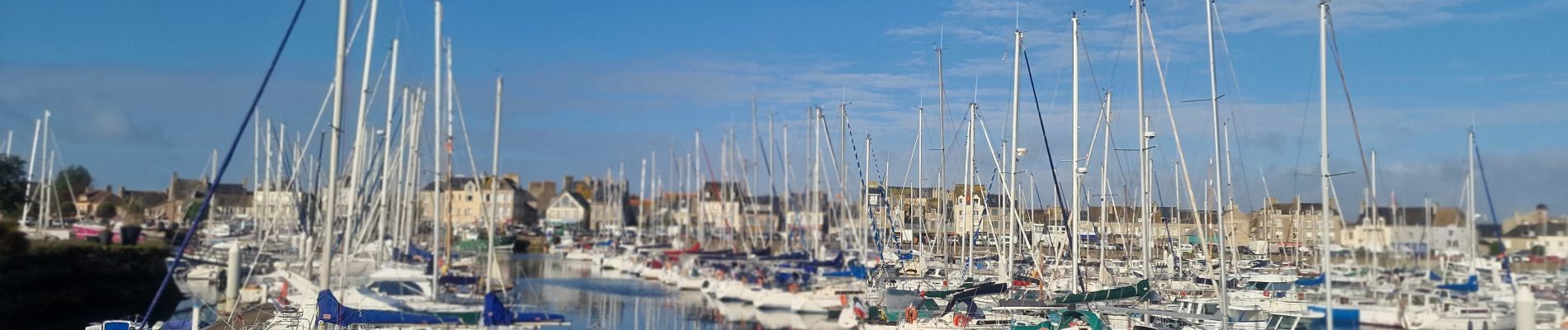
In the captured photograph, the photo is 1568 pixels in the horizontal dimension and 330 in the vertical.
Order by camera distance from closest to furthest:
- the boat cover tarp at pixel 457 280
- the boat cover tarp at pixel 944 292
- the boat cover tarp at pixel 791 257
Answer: the boat cover tarp at pixel 944 292, the boat cover tarp at pixel 457 280, the boat cover tarp at pixel 791 257

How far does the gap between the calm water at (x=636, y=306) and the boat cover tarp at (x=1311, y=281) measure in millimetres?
17851

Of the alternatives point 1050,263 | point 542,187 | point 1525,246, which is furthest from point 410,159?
point 542,187

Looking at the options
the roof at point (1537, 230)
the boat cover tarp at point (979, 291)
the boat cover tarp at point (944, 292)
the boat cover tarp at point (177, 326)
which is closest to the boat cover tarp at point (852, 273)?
the boat cover tarp at point (944, 292)

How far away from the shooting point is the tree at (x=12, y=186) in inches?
Answer: 1841

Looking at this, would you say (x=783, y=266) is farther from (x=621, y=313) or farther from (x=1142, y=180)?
(x=1142, y=180)

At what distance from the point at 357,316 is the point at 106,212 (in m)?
66.4

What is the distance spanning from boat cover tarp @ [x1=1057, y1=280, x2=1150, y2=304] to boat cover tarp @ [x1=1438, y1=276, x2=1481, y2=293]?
7615mm

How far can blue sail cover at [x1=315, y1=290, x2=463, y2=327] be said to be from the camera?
24609 millimetres

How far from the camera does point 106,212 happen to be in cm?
8419

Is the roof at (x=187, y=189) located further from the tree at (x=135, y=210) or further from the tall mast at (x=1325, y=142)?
the tall mast at (x=1325, y=142)

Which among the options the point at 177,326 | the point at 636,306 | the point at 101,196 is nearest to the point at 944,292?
the point at 177,326

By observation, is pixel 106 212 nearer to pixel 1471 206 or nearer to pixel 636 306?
pixel 636 306

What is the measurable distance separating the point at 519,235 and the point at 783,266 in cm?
6446

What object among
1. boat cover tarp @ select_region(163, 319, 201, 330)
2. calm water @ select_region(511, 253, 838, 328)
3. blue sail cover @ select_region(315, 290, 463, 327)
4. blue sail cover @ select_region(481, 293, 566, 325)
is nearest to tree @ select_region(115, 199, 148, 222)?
calm water @ select_region(511, 253, 838, 328)
